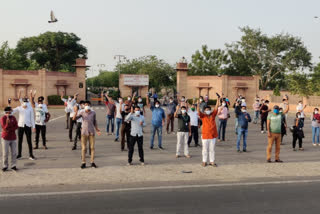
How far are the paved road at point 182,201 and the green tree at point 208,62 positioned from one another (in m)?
55.8

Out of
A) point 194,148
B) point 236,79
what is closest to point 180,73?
point 236,79

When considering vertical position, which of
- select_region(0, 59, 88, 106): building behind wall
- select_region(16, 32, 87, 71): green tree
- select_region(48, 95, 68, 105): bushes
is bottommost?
select_region(48, 95, 68, 105): bushes

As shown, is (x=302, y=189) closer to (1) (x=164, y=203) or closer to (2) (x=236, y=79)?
(1) (x=164, y=203)

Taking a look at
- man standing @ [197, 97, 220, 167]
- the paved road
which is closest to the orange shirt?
man standing @ [197, 97, 220, 167]

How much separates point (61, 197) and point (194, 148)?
7344 millimetres

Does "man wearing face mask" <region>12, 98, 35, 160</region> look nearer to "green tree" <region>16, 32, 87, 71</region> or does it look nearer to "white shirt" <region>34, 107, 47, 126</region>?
"white shirt" <region>34, 107, 47, 126</region>

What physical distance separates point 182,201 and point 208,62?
58131 millimetres

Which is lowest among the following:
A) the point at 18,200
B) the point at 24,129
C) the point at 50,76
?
the point at 18,200

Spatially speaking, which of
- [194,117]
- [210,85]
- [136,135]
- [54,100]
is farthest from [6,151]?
[210,85]

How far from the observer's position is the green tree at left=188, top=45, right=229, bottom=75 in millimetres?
62778

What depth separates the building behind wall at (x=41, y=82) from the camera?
44.6 metres

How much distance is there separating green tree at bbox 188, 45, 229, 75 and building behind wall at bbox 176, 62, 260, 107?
502 inches

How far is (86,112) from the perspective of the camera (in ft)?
32.4

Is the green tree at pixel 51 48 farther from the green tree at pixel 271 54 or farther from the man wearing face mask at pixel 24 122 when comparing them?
the man wearing face mask at pixel 24 122
